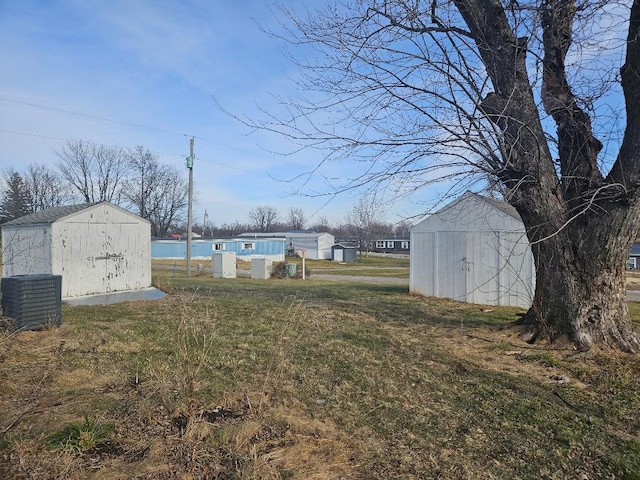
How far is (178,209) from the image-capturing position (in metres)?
60.2

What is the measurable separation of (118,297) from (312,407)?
9.12 meters

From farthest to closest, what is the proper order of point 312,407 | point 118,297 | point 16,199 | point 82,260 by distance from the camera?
point 16,199
point 118,297
point 82,260
point 312,407

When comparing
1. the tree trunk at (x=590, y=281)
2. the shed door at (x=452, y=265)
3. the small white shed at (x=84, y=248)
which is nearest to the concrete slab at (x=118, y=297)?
the small white shed at (x=84, y=248)

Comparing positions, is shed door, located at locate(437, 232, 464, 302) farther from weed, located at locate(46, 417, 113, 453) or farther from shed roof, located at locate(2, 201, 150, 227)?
weed, located at locate(46, 417, 113, 453)

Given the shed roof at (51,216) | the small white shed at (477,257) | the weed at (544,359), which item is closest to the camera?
the weed at (544,359)

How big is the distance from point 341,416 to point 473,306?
8852 mm

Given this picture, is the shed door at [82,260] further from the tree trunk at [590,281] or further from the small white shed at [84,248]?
the tree trunk at [590,281]

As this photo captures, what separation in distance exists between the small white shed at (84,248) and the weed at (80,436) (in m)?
8.69

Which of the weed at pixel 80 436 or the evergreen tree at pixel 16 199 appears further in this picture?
the evergreen tree at pixel 16 199

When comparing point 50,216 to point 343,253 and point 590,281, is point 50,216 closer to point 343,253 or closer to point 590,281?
point 590,281

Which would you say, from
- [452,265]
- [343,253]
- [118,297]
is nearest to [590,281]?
[452,265]

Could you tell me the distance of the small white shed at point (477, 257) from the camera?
11.9 meters

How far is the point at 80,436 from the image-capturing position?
2.92 metres

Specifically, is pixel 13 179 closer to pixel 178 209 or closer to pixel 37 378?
pixel 178 209
